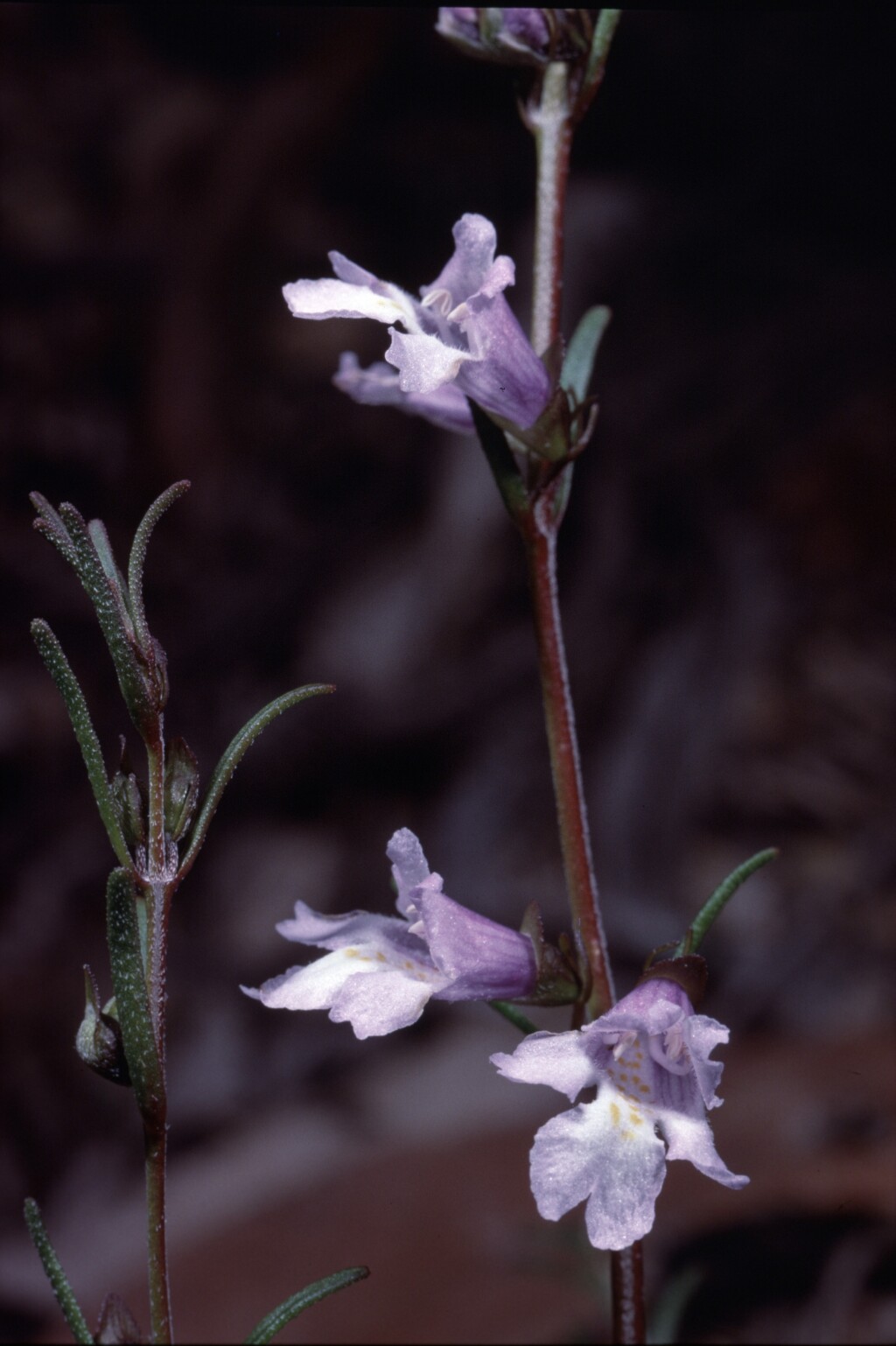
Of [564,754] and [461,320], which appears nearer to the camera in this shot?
[461,320]

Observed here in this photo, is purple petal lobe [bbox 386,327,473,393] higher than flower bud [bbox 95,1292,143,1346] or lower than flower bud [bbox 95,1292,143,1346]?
higher

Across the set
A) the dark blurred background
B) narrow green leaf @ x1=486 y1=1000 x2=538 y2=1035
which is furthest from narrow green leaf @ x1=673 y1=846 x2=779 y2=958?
the dark blurred background

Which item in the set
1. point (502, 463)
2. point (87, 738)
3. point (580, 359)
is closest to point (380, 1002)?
point (87, 738)

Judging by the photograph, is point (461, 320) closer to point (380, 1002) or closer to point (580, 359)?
point (580, 359)

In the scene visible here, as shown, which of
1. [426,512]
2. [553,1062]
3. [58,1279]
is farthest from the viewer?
[426,512]

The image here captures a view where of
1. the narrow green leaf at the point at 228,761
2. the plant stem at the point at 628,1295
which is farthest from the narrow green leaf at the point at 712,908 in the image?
the narrow green leaf at the point at 228,761

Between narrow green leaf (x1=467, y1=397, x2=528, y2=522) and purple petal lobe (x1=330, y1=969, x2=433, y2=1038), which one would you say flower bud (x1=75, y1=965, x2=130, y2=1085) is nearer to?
purple petal lobe (x1=330, y1=969, x2=433, y2=1038)

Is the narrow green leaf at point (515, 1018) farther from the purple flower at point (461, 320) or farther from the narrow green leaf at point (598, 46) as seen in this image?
the narrow green leaf at point (598, 46)

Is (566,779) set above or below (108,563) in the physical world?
below
